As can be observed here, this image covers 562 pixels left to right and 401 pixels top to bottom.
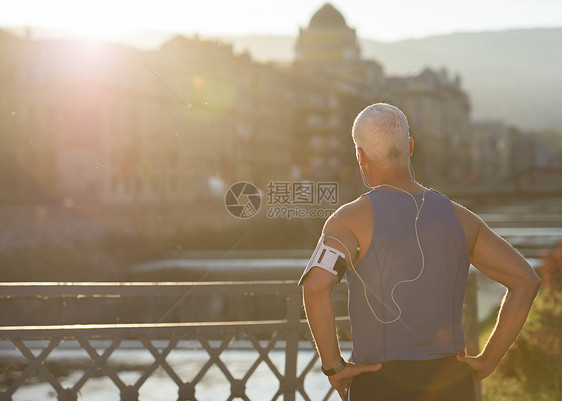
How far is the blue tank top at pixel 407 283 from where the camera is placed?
304cm

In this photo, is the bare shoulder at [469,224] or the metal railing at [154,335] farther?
the metal railing at [154,335]

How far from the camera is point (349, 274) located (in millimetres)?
3098

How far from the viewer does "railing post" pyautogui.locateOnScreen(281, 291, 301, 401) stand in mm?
5500

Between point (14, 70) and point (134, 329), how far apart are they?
4615 centimetres

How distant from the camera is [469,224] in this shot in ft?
10.6

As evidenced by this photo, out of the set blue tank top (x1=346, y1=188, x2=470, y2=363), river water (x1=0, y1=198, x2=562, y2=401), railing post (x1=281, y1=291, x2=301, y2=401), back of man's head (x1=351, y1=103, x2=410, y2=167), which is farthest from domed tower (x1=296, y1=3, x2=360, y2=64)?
blue tank top (x1=346, y1=188, x2=470, y2=363)

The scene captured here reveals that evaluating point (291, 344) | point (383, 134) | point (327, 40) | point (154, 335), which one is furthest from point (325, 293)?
point (327, 40)

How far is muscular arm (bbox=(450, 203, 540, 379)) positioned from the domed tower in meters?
132

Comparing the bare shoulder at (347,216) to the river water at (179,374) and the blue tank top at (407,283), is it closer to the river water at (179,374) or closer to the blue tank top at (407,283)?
the blue tank top at (407,283)

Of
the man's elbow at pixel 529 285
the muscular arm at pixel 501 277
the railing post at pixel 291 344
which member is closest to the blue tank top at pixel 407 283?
the muscular arm at pixel 501 277

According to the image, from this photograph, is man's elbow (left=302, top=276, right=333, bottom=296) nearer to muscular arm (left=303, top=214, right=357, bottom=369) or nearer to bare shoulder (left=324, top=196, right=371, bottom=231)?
muscular arm (left=303, top=214, right=357, bottom=369)

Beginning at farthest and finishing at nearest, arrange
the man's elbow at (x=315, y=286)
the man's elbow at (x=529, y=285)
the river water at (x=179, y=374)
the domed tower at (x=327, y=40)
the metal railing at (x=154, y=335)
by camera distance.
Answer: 1. the domed tower at (x=327, y=40)
2. the river water at (x=179, y=374)
3. the metal railing at (x=154, y=335)
4. the man's elbow at (x=529, y=285)
5. the man's elbow at (x=315, y=286)

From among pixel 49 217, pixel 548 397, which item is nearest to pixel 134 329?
pixel 548 397

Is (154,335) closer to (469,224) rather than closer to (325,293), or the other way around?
(325,293)
